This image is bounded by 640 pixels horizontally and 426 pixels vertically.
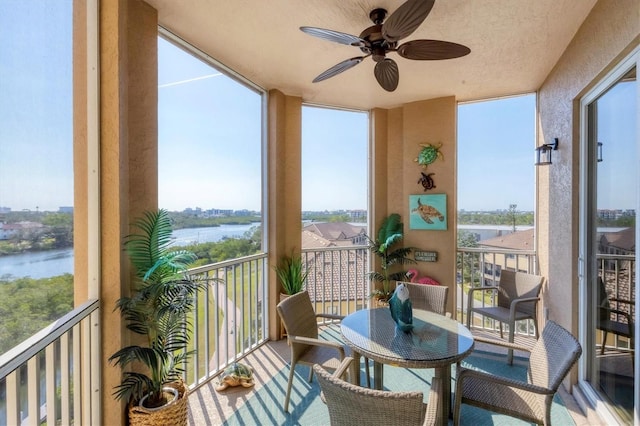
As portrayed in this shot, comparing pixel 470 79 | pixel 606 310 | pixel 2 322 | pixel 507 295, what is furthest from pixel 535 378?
pixel 470 79

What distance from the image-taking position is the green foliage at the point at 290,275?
11.7ft

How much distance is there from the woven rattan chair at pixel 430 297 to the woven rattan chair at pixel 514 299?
83cm

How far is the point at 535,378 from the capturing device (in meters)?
1.70

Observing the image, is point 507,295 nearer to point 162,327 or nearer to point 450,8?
point 450,8

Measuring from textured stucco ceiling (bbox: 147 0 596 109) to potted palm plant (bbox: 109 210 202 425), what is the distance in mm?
1508

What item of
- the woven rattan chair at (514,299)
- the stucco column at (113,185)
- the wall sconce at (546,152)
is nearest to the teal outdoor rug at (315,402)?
the woven rattan chair at (514,299)

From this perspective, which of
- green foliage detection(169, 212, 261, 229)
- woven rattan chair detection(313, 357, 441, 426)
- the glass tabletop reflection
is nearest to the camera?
woven rattan chair detection(313, 357, 441, 426)

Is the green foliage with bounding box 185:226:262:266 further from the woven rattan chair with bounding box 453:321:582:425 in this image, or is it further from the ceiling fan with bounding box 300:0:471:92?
the woven rattan chair with bounding box 453:321:582:425

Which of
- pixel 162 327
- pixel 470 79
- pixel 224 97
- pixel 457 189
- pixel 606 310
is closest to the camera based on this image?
pixel 162 327

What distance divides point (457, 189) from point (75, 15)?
13.1 feet

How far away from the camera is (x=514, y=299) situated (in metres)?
3.26

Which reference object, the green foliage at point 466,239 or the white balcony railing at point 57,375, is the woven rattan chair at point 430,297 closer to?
the green foliage at point 466,239

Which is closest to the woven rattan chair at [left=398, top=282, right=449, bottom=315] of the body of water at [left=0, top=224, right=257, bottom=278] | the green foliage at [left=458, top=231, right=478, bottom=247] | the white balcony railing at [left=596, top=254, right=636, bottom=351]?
the white balcony railing at [left=596, top=254, right=636, bottom=351]

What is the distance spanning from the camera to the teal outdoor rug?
2.15 meters
